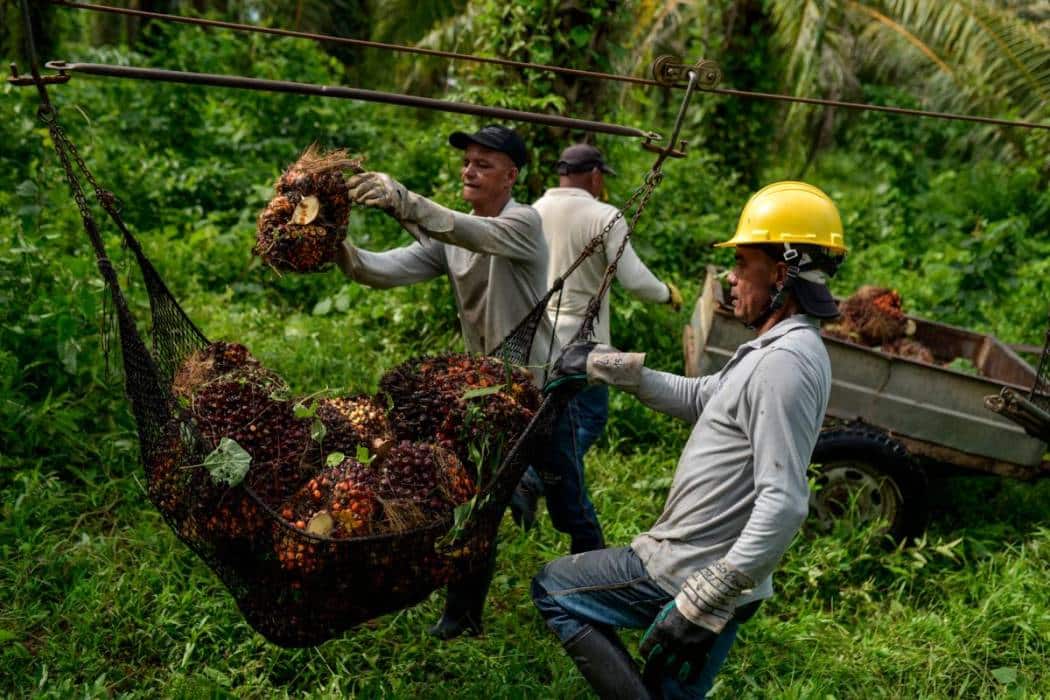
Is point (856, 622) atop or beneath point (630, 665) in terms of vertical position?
beneath

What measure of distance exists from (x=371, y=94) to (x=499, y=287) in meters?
1.07

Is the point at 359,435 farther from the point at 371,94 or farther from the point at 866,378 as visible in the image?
the point at 866,378

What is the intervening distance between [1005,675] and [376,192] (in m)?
3.07

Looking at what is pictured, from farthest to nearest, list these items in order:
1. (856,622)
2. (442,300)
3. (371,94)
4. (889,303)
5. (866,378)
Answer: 1. (442,300)
2. (889,303)
3. (866,378)
4. (856,622)
5. (371,94)

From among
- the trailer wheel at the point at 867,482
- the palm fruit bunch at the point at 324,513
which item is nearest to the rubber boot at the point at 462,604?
the palm fruit bunch at the point at 324,513

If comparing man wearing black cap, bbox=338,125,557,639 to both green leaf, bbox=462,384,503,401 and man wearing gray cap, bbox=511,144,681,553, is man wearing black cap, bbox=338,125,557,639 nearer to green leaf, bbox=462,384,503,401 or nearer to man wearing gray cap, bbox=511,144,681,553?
man wearing gray cap, bbox=511,144,681,553

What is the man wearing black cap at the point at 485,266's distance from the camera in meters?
3.43

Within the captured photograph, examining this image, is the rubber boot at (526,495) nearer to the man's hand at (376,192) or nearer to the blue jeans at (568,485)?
the blue jeans at (568,485)

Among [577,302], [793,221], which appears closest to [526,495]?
[577,302]

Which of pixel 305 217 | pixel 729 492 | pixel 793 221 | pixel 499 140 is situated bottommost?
pixel 729 492

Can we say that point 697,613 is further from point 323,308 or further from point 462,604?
point 323,308

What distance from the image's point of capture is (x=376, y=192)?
2.88 m

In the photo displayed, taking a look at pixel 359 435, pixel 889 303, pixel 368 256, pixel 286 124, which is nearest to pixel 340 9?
pixel 286 124

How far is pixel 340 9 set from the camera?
13219 mm
